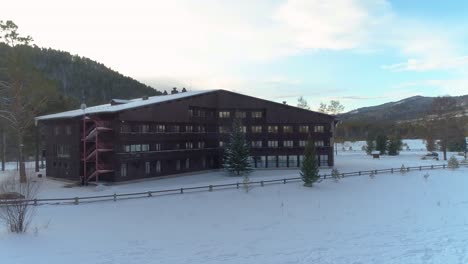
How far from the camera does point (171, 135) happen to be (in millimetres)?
50969

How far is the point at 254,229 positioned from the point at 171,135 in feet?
99.1

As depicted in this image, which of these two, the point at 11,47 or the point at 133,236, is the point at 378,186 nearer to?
the point at 133,236

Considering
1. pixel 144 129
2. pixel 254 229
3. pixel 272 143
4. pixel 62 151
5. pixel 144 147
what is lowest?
pixel 254 229

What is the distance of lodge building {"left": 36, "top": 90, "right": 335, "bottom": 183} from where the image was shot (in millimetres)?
44172

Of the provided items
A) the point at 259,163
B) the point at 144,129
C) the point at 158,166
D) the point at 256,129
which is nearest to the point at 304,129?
the point at 256,129

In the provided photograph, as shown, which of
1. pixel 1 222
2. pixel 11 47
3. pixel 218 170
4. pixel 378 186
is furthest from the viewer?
pixel 218 170

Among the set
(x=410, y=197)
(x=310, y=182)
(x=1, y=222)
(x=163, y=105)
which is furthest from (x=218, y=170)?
(x=1, y=222)

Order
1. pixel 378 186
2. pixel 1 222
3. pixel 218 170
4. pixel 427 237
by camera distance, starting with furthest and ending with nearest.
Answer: pixel 218 170 < pixel 378 186 < pixel 1 222 < pixel 427 237

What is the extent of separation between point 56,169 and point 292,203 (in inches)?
1266

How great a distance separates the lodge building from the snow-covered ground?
6.28 meters

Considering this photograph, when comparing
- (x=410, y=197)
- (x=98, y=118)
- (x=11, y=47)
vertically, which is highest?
(x=11, y=47)

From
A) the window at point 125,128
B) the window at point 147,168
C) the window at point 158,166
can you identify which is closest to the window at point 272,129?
the window at point 158,166

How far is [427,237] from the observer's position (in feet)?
66.8

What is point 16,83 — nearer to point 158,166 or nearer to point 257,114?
point 158,166
